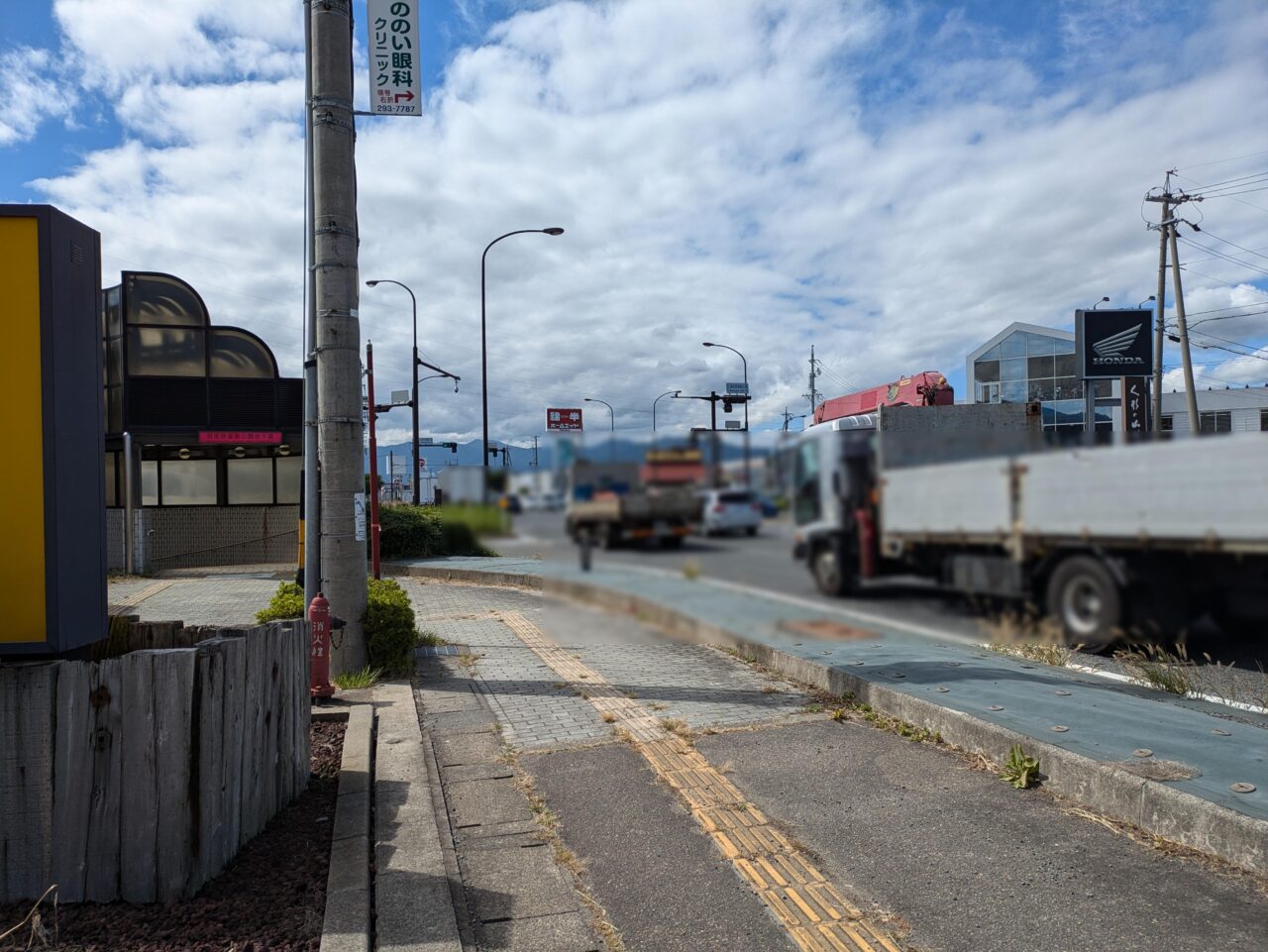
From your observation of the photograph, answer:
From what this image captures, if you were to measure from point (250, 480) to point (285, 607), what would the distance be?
17.1 m

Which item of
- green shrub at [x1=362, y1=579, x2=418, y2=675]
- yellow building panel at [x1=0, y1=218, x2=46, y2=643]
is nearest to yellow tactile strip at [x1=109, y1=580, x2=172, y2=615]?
green shrub at [x1=362, y1=579, x2=418, y2=675]

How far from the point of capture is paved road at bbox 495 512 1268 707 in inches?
37.8

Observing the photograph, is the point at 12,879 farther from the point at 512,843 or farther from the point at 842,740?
the point at 842,740

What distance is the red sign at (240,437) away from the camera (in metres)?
20.7

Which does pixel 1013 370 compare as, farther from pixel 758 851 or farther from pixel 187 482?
pixel 187 482

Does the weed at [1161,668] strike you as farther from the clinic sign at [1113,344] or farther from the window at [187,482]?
the window at [187,482]

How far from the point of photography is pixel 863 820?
15.1ft

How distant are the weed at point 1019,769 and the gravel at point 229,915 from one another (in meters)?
3.59

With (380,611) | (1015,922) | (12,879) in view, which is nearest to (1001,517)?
(1015,922)

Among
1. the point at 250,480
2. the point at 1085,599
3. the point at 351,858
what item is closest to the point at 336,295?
the point at 351,858

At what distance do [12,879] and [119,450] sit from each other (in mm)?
21171

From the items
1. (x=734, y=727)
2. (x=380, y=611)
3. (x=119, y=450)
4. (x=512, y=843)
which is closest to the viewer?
(x=512, y=843)

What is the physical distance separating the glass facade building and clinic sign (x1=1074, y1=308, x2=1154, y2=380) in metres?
0.02

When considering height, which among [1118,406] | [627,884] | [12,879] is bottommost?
[627,884]
